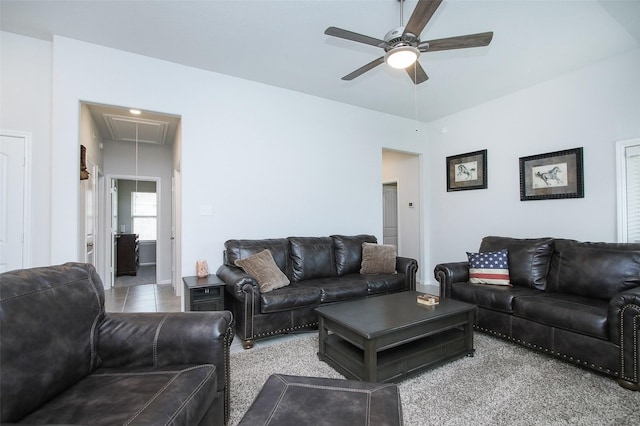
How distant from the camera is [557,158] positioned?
3844 millimetres

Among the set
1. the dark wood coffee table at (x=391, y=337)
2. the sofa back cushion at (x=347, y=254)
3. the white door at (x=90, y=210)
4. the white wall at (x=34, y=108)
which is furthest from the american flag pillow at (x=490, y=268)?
the white door at (x=90, y=210)

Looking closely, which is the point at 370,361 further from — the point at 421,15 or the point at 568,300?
the point at 421,15

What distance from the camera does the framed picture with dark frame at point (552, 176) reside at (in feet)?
12.0

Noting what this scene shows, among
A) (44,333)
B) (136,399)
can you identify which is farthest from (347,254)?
(44,333)

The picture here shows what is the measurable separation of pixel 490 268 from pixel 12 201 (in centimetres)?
493

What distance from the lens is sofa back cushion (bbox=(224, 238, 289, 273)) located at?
11.3ft

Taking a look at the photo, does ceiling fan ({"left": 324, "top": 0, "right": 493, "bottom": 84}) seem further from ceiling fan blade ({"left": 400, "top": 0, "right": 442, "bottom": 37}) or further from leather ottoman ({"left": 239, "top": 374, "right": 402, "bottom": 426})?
leather ottoman ({"left": 239, "top": 374, "right": 402, "bottom": 426})

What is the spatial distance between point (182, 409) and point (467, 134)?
5198 mm

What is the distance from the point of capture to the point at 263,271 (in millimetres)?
3104

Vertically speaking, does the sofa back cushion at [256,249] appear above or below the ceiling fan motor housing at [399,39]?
below

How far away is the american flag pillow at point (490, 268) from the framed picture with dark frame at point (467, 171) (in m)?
1.64

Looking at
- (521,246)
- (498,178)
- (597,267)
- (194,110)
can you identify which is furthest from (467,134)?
(194,110)

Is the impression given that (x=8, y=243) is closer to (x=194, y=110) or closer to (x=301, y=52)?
(x=194, y=110)

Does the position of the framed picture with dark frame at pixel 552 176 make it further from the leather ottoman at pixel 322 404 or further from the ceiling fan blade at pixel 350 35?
the leather ottoman at pixel 322 404
